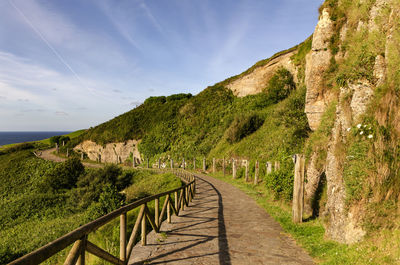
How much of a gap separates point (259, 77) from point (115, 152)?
30.8 m

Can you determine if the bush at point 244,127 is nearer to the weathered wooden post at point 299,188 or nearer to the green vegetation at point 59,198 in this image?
the green vegetation at point 59,198

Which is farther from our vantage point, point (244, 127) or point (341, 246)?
point (244, 127)

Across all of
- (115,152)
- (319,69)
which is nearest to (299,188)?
(319,69)

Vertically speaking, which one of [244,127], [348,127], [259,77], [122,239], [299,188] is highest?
[259,77]

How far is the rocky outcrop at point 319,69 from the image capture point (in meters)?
12.8

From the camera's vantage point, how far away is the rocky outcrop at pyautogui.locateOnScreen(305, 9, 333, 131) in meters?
12.8

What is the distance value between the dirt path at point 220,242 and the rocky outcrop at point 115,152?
3792cm

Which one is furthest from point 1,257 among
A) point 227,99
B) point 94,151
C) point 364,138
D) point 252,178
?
point 94,151

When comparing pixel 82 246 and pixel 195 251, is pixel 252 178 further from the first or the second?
pixel 82 246

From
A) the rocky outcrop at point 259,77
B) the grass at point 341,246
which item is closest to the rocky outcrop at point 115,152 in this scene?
the rocky outcrop at point 259,77

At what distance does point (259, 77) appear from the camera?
42219mm

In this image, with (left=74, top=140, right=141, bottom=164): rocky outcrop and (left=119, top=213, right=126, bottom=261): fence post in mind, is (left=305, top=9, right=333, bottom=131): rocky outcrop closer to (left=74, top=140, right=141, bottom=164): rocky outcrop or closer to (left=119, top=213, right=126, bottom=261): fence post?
(left=119, top=213, right=126, bottom=261): fence post

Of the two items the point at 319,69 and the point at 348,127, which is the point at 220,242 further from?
the point at 319,69

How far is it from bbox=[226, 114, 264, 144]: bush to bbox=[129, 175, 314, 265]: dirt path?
66.0ft
